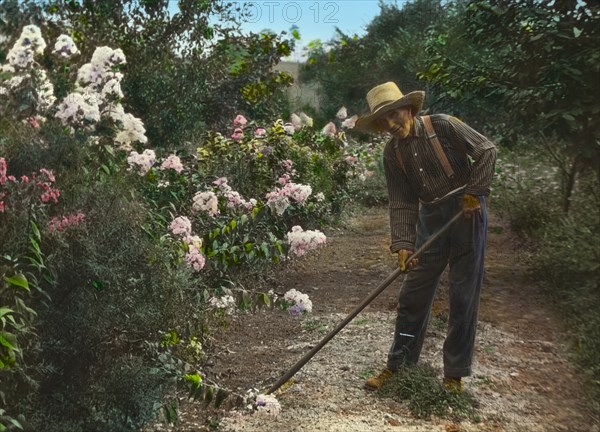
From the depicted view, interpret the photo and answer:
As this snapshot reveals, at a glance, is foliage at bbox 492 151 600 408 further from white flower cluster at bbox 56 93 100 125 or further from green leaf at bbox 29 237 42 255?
white flower cluster at bbox 56 93 100 125

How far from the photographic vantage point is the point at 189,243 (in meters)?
4.71

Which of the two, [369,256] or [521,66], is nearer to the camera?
[521,66]

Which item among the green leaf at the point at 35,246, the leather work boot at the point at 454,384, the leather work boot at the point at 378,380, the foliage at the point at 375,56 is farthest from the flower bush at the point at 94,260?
the foliage at the point at 375,56

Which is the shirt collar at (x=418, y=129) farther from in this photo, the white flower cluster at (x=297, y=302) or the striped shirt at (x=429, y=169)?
the white flower cluster at (x=297, y=302)

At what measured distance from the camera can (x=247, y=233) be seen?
18.9ft

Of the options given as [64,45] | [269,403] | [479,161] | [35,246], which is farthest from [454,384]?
[64,45]

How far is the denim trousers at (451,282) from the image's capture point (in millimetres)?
4438

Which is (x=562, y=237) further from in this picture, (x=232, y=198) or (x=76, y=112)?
(x=76, y=112)

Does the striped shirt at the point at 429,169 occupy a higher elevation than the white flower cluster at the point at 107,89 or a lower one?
lower

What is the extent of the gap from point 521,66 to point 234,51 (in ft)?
20.5

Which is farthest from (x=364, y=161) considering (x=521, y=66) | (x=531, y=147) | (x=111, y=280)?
(x=111, y=280)

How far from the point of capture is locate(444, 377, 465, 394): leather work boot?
178 inches

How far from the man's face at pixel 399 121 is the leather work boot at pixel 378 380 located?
146cm

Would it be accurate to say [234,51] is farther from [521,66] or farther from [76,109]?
[76,109]
